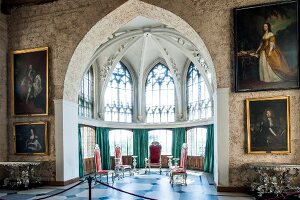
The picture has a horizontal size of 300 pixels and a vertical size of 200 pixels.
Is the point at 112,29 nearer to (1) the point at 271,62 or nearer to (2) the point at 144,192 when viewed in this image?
(1) the point at 271,62

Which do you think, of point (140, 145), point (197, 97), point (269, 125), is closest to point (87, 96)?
point (140, 145)

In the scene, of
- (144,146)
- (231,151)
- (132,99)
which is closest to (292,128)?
(231,151)

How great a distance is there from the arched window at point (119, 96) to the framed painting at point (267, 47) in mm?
10206

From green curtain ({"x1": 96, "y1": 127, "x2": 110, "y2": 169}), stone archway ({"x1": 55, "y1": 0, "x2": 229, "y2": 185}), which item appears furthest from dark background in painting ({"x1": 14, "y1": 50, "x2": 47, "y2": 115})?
green curtain ({"x1": 96, "y1": 127, "x2": 110, "y2": 169})

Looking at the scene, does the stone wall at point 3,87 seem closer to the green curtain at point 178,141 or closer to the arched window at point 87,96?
the arched window at point 87,96

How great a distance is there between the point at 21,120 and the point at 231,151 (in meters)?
7.39

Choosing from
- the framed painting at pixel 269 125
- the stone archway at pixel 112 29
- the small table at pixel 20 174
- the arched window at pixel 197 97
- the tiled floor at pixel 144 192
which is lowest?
the tiled floor at pixel 144 192

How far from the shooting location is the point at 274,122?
8.38 metres

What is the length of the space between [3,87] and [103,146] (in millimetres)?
6575

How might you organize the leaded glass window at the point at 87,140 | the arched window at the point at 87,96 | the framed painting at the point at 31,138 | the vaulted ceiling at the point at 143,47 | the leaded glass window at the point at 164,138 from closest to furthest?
the framed painting at the point at 31,138 < the leaded glass window at the point at 87,140 < the vaulted ceiling at the point at 143,47 < the arched window at the point at 87,96 < the leaded glass window at the point at 164,138

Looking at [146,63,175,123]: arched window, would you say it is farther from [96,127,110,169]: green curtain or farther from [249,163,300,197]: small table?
[249,163,300,197]: small table

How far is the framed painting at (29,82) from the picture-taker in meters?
10.6

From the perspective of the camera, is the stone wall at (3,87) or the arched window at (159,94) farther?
the arched window at (159,94)

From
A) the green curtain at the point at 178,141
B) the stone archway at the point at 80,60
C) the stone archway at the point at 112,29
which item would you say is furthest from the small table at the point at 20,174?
the green curtain at the point at 178,141
